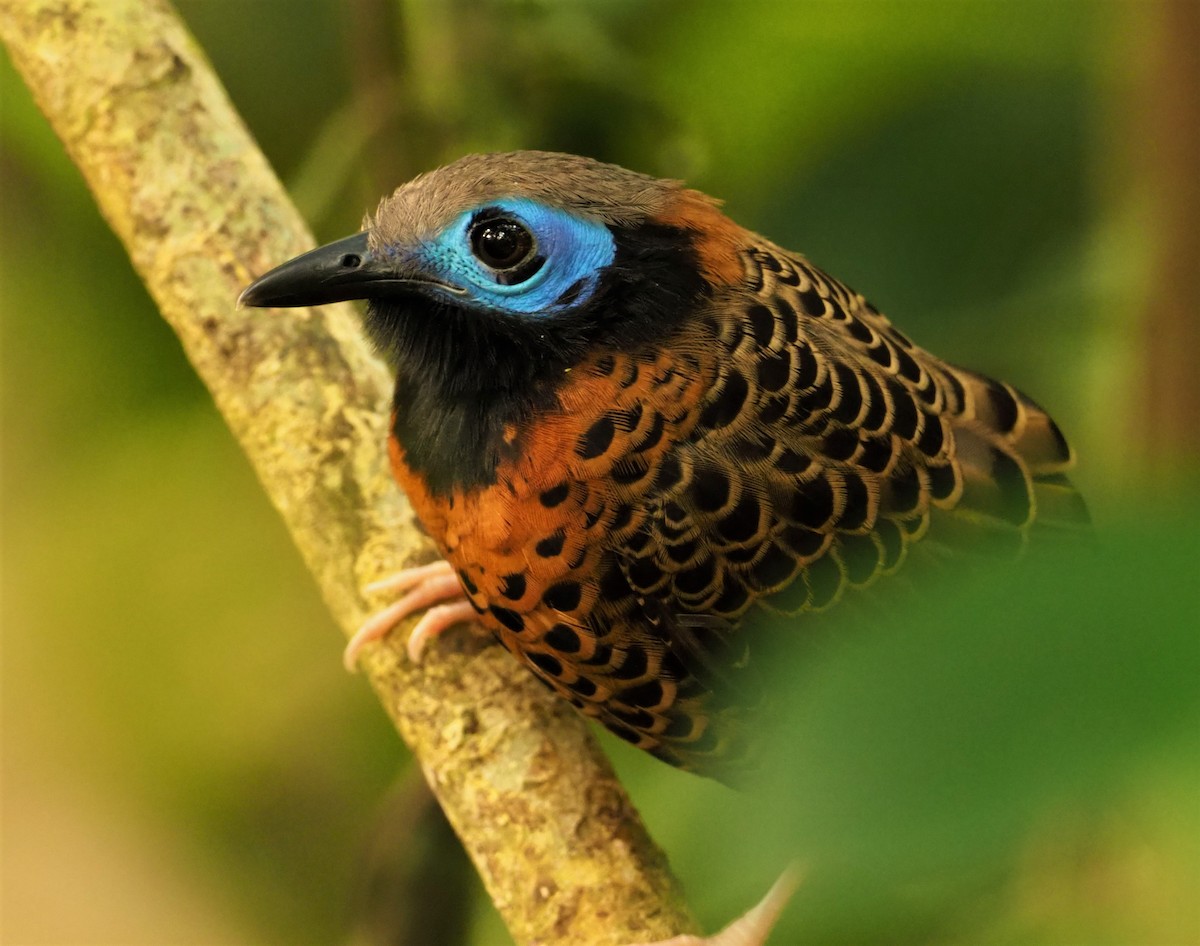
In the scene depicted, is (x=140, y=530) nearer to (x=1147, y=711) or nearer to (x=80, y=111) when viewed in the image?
(x=80, y=111)

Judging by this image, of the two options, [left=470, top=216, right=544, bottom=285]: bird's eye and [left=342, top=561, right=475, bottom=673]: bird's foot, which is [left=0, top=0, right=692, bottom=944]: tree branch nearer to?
[left=342, top=561, right=475, bottom=673]: bird's foot

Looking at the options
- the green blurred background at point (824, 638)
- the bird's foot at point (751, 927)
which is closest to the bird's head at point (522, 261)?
the green blurred background at point (824, 638)

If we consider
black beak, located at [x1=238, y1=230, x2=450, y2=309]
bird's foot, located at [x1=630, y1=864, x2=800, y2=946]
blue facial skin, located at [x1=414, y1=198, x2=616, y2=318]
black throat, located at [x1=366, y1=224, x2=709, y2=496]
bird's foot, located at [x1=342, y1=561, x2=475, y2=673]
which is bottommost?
bird's foot, located at [x1=630, y1=864, x2=800, y2=946]

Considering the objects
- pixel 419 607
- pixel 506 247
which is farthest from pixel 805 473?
pixel 419 607

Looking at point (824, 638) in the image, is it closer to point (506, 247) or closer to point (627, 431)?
point (627, 431)

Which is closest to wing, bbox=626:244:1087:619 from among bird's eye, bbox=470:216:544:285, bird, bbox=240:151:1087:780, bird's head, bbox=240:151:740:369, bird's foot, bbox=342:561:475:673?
bird, bbox=240:151:1087:780

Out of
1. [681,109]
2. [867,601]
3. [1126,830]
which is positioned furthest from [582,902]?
[681,109]
